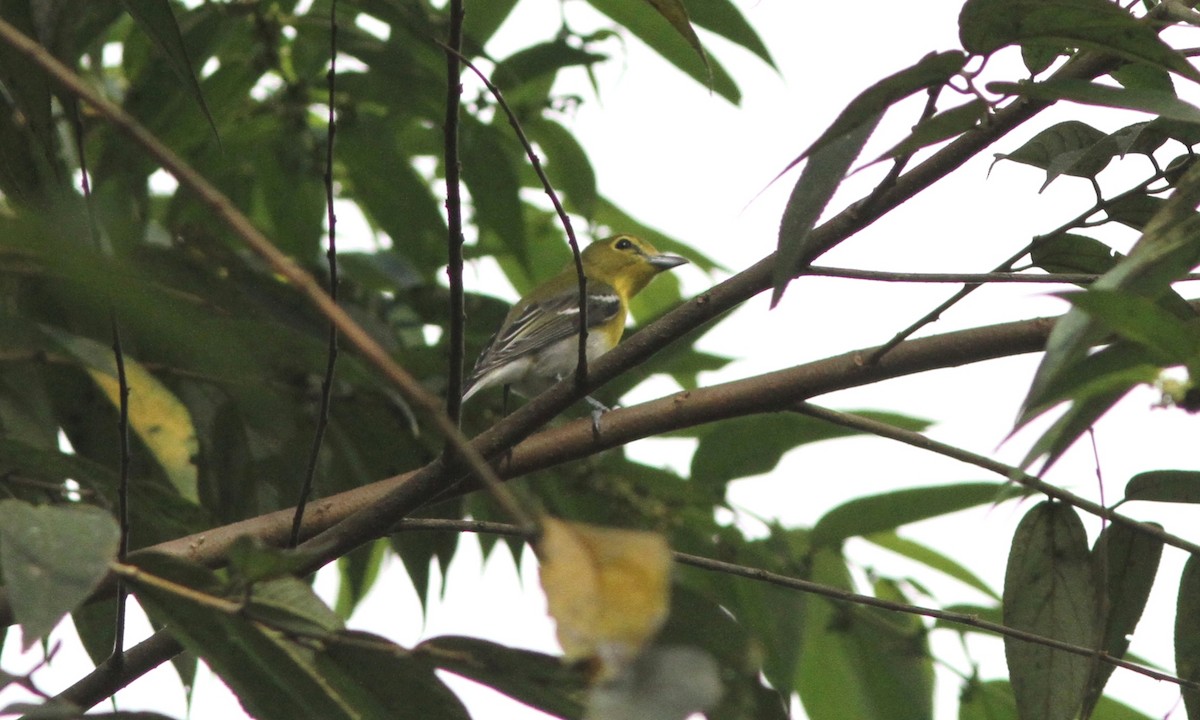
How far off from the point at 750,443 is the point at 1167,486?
1.31 m

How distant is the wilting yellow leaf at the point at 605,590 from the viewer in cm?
91

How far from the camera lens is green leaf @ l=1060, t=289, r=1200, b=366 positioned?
3.81 ft

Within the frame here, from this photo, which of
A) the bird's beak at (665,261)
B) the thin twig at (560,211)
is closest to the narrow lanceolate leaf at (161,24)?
the thin twig at (560,211)

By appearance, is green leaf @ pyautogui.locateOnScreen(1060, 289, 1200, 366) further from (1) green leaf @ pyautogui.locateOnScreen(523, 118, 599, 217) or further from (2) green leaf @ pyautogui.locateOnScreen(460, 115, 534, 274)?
(1) green leaf @ pyautogui.locateOnScreen(523, 118, 599, 217)

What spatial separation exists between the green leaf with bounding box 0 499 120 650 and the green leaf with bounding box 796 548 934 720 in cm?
198

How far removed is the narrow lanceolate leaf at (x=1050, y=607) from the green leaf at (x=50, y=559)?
132 cm

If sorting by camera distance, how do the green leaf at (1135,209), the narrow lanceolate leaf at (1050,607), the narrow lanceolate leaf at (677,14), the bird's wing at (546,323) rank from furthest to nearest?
the bird's wing at (546,323), the narrow lanceolate leaf at (1050,607), the green leaf at (1135,209), the narrow lanceolate leaf at (677,14)

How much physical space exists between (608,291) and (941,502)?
2.69m

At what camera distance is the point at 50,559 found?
4.08ft

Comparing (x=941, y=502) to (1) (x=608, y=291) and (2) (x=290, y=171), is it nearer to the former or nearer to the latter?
(2) (x=290, y=171)

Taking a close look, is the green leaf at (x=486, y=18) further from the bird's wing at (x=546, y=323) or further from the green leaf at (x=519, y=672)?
the green leaf at (x=519, y=672)

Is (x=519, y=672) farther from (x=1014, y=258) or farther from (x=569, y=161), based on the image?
(x=569, y=161)

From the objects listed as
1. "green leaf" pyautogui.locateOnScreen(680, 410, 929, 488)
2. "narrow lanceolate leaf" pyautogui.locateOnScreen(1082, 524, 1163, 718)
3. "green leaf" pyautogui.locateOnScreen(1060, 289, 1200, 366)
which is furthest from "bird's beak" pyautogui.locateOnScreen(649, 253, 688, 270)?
"green leaf" pyautogui.locateOnScreen(1060, 289, 1200, 366)

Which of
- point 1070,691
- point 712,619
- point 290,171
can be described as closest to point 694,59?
point 290,171
